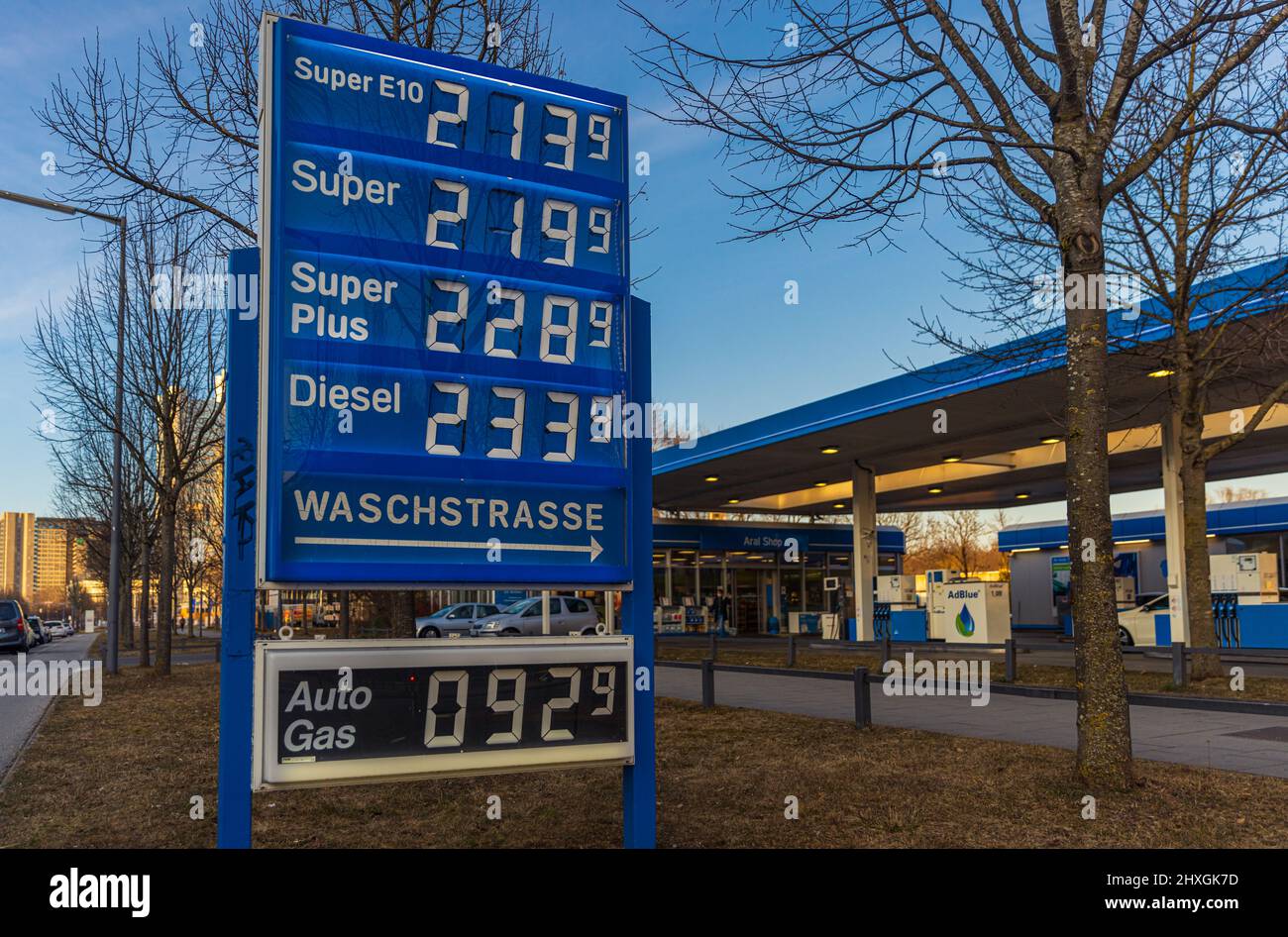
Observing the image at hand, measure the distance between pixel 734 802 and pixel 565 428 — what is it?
146 inches

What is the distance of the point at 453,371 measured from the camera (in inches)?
197

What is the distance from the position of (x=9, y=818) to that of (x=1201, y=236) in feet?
52.6

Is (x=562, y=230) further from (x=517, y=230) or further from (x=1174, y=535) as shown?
(x=1174, y=535)

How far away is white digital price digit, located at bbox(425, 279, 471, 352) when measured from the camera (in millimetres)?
4996

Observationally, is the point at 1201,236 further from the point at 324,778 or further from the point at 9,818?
the point at 9,818

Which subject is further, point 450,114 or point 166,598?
point 166,598

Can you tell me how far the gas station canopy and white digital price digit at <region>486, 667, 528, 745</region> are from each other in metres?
7.81

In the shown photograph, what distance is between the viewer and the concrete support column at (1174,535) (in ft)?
73.4

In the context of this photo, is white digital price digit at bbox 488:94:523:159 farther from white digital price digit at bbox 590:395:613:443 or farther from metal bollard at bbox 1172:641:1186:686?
metal bollard at bbox 1172:641:1186:686

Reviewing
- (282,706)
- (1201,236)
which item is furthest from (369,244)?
(1201,236)

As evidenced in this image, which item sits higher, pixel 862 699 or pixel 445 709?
pixel 445 709

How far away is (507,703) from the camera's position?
4906mm

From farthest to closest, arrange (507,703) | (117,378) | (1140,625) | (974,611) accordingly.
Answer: (1140,625) → (974,611) → (117,378) → (507,703)

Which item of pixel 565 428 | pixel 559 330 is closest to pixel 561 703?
pixel 565 428
